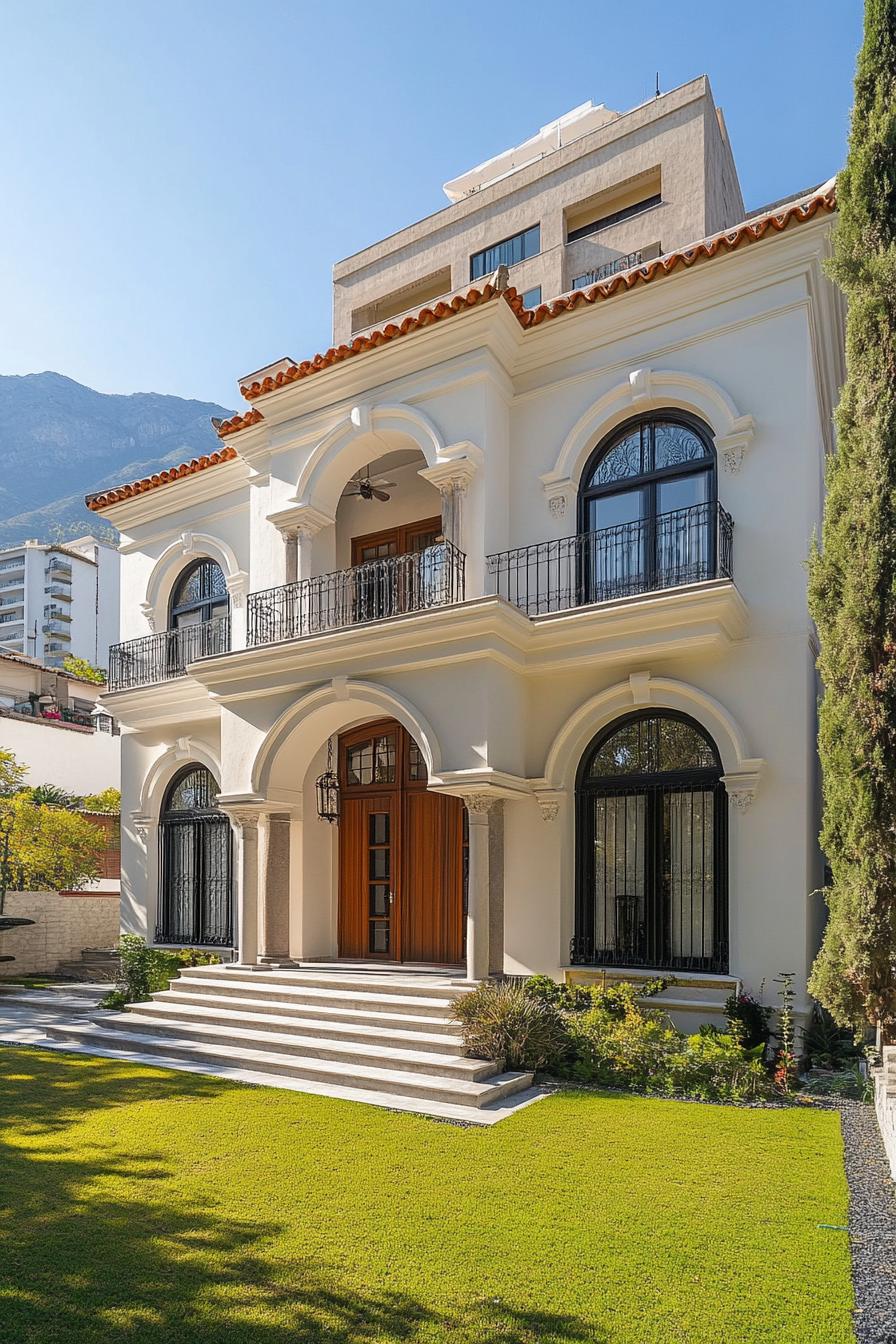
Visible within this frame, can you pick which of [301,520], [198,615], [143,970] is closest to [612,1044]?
[143,970]

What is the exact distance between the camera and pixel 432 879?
12781 millimetres

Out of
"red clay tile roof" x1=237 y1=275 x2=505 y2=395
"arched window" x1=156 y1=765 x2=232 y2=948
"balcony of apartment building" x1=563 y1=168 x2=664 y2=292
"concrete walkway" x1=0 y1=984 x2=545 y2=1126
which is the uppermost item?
"balcony of apartment building" x1=563 y1=168 x2=664 y2=292

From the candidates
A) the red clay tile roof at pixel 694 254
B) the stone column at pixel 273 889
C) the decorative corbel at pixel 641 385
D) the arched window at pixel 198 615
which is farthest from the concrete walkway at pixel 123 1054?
the red clay tile roof at pixel 694 254

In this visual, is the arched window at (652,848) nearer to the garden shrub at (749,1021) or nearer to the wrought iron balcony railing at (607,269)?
the garden shrub at (749,1021)

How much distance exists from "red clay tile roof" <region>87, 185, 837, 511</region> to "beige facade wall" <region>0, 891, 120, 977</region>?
31.8 ft

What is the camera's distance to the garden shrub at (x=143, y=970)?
13.0 metres

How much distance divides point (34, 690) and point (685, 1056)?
29.3 meters

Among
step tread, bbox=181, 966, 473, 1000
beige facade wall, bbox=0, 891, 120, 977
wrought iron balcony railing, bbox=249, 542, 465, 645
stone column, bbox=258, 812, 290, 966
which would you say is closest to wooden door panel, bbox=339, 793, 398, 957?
stone column, bbox=258, 812, 290, 966

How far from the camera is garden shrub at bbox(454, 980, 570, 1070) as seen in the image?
8.95m

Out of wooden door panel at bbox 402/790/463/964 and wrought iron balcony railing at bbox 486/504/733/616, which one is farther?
wooden door panel at bbox 402/790/463/964

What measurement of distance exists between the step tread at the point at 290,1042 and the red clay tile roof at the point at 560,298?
26.2 ft

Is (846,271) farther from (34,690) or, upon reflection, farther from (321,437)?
(34,690)

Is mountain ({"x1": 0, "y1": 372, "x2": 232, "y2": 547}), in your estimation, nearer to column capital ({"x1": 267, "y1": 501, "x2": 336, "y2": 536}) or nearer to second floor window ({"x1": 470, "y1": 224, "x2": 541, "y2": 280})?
second floor window ({"x1": 470, "y1": 224, "x2": 541, "y2": 280})

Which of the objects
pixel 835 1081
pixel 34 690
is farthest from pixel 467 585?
pixel 34 690
